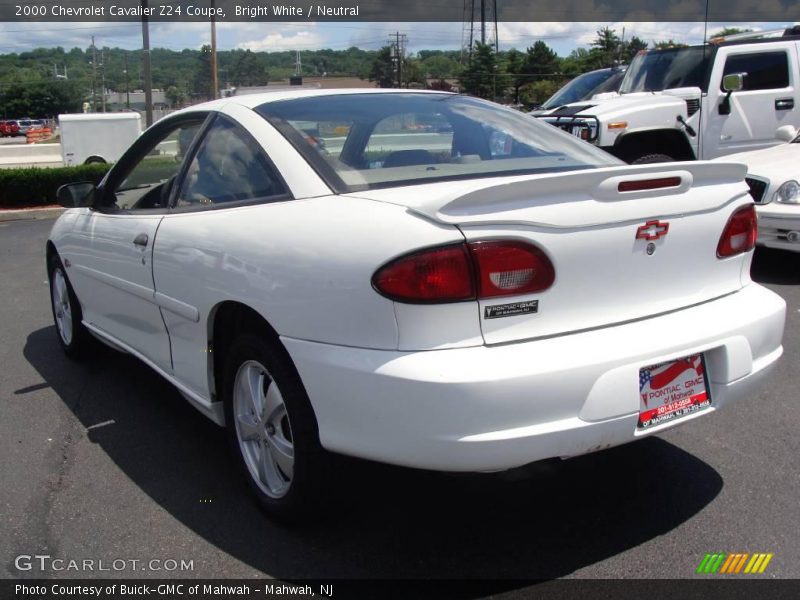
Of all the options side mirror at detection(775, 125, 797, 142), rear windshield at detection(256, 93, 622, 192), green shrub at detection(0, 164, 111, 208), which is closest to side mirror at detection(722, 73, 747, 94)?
side mirror at detection(775, 125, 797, 142)

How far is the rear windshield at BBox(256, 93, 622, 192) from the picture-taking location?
10.00 feet

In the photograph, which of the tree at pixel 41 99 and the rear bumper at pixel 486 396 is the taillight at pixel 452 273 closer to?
the rear bumper at pixel 486 396

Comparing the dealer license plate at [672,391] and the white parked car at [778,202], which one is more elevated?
the white parked car at [778,202]

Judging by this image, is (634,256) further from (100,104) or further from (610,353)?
(100,104)

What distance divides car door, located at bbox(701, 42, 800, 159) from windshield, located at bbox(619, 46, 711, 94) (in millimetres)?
232

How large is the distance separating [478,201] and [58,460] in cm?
248

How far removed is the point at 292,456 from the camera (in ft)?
9.59

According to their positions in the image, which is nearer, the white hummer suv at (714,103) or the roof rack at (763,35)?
the white hummer suv at (714,103)

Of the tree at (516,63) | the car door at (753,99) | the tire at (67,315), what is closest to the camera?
the tire at (67,315)

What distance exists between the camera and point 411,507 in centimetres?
321

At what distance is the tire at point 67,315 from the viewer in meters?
5.04

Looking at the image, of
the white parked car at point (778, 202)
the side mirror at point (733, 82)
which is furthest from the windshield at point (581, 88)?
the white parked car at point (778, 202)

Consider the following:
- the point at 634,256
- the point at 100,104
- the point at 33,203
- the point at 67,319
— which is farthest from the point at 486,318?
the point at 100,104

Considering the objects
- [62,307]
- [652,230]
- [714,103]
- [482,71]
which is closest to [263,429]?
[652,230]
